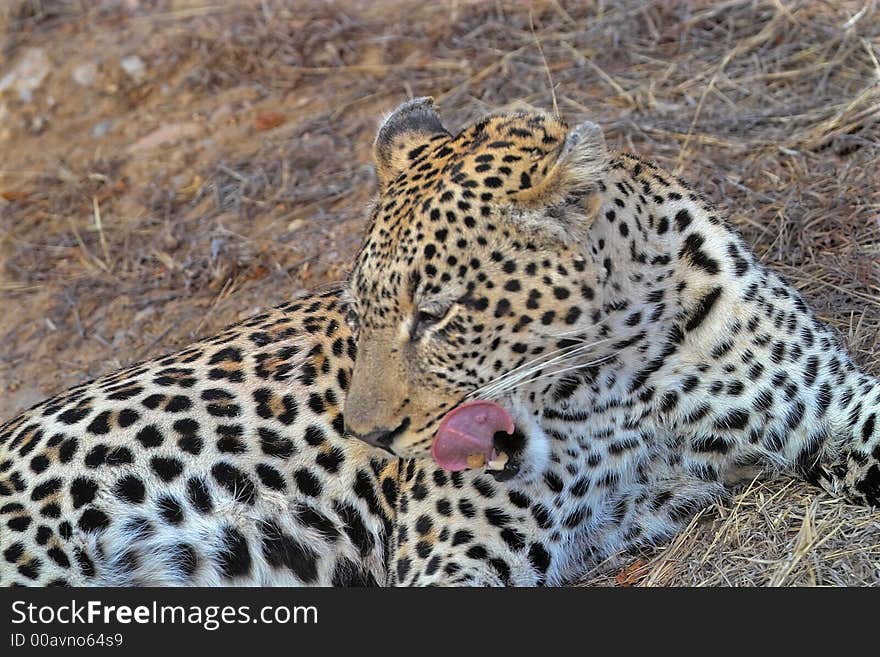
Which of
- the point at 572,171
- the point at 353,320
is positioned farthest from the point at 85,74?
the point at 572,171

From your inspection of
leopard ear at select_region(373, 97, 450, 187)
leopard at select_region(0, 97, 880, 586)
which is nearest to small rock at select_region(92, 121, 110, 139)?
leopard at select_region(0, 97, 880, 586)

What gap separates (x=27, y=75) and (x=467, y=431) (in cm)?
770

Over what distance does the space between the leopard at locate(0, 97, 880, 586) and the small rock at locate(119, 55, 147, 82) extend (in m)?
5.27

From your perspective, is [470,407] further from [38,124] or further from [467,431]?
[38,124]

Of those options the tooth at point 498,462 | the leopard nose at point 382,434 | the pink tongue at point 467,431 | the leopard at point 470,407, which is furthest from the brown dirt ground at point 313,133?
the leopard nose at point 382,434

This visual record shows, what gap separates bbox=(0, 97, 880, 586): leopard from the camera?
191 inches

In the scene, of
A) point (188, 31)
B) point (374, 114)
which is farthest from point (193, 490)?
point (188, 31)

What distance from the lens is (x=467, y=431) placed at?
495 centimetres

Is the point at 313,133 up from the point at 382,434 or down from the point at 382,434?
down

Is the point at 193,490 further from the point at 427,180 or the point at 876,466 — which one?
the point at 876,466

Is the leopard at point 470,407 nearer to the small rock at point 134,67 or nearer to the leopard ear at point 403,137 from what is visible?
the leopard ear at point 403,137

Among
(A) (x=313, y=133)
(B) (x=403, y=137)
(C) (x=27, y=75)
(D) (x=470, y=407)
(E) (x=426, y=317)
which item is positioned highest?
(B) (x=403, y=137)

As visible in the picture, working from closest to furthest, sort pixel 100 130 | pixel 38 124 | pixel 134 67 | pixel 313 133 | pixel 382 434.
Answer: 1. pixel 382 434
2. pixel 313 133
3. pixel 100 130
4. pixel 38 124
5. pixel 134 67

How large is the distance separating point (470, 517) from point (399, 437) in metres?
0.70
